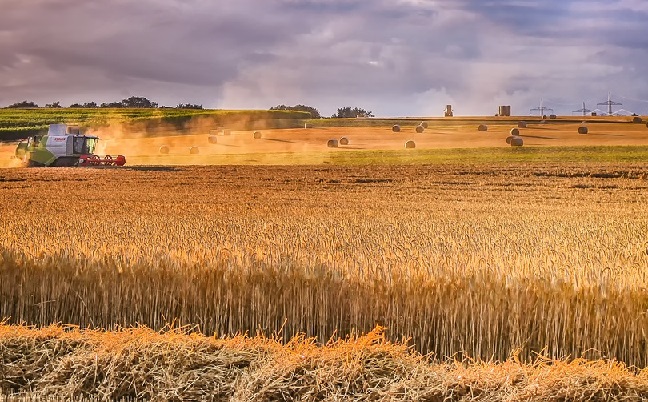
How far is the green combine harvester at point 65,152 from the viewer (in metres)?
36.7

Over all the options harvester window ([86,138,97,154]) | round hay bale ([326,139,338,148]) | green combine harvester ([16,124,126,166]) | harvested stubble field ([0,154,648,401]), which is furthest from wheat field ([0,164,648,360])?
round hay bale ([326,139,338,148])

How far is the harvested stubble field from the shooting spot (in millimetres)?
7372

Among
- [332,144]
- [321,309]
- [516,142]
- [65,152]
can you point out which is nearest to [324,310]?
[321,309]

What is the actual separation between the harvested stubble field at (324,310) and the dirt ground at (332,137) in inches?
1116

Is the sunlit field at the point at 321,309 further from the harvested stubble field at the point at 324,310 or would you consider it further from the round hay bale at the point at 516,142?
the round hay bale at the point at 516,142

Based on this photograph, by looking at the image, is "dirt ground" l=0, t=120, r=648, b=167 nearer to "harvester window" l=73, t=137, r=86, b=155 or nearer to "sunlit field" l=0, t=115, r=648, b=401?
"harvester window" l=73, t=137, r=86, b=155

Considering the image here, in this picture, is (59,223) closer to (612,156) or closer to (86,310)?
(86,310)

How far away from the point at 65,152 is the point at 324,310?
3094 cm

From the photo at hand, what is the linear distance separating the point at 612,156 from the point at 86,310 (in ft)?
106

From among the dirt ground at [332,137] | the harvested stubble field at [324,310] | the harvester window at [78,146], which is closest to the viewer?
the harvested stubble field at [324,310]

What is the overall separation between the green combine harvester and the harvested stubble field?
2380 cm

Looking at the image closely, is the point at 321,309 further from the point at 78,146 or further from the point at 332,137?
the point at 332,137

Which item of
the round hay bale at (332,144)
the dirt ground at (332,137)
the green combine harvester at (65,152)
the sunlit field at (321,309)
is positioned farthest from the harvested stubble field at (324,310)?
the round hay bale at (332,144)

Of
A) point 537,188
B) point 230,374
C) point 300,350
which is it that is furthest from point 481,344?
point 537,188
